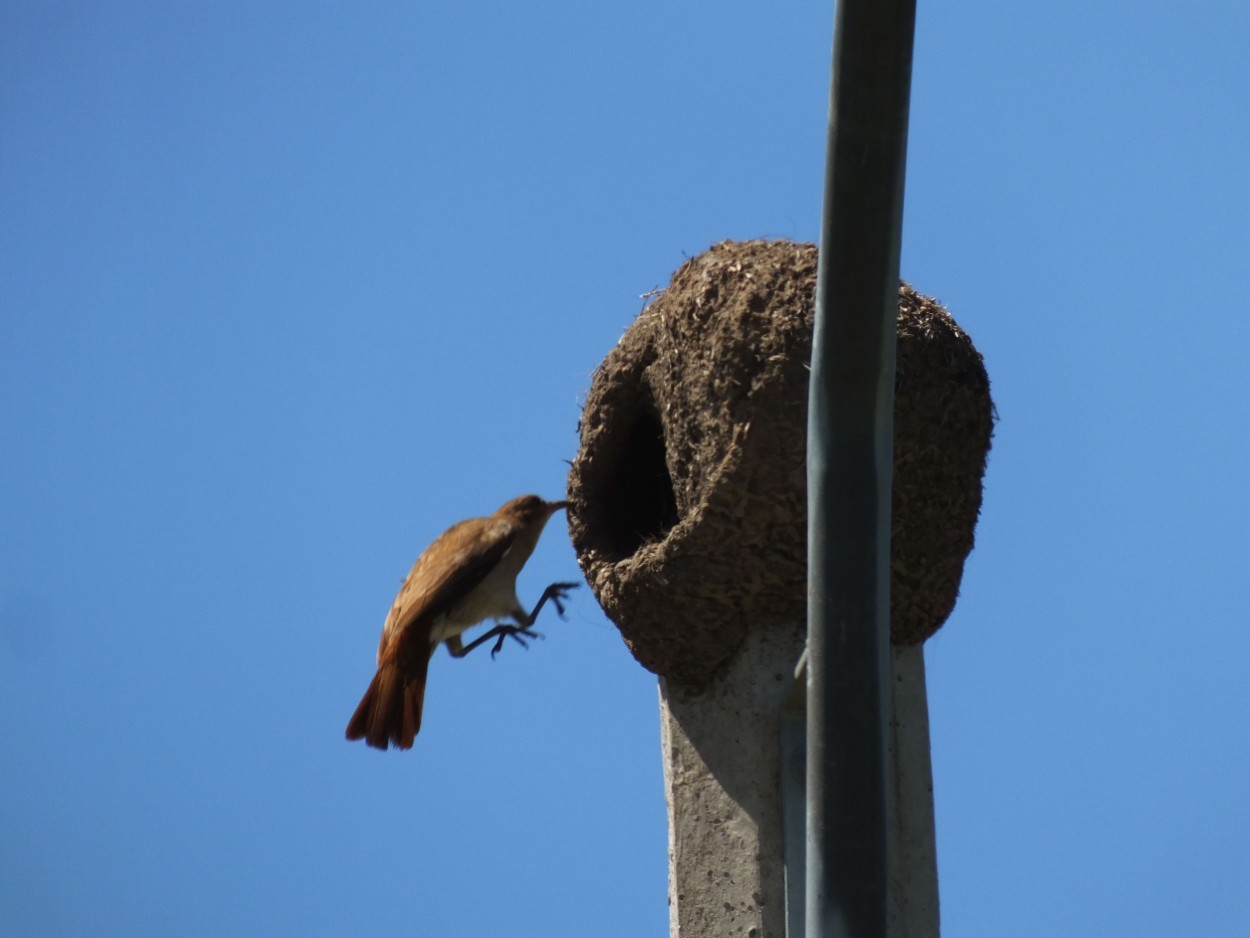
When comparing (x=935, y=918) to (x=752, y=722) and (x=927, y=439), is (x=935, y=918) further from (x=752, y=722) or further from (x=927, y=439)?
(x=927, y=439)

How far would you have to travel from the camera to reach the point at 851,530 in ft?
9.77

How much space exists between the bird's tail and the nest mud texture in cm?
116

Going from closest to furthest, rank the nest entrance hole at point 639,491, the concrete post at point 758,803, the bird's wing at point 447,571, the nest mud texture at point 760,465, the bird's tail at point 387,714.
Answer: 1. the concrete post at point 758,803
2. the nest mud texture at point 760,465
3. the nest entrance hole at point 639,491
4. the bird's tail at point 387,714
5. the bird's wing at point 447,571

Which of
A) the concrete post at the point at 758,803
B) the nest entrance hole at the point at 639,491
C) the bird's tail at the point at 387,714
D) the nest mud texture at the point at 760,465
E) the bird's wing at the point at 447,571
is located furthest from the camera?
the bird's wing at the point at 447,571

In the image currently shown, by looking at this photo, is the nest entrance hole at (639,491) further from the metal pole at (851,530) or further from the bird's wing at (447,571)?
the metal pole at (851,530)

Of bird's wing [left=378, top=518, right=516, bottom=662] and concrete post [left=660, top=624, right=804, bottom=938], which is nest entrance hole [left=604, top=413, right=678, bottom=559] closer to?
bird's wing [left=378, top=518, right=516, bottom=662]

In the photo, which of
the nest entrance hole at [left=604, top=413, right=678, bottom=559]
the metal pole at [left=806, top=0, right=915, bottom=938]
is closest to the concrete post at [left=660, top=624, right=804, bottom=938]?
the nest entrance hole at [left=604, top=413, right=678, bottom=559]

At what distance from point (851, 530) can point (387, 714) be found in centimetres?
379

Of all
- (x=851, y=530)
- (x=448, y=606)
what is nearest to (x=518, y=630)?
(x=448, y=606)

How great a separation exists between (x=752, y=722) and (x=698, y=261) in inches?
68.1

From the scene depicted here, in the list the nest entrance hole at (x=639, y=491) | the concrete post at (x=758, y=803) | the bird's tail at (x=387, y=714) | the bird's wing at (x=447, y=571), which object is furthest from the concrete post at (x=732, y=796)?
the bird's wing at (x=447, y=571)

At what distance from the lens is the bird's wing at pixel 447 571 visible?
663 cm

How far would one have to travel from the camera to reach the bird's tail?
21.0 ft

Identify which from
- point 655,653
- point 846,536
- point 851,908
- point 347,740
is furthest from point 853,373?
point 347,740
